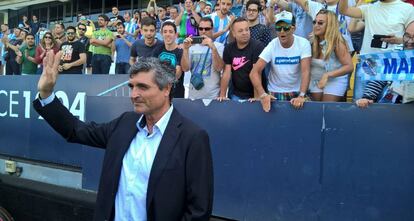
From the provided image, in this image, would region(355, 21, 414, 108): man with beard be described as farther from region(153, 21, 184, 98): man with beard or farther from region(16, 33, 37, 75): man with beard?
region(16, 33, 37, 75): man with beard

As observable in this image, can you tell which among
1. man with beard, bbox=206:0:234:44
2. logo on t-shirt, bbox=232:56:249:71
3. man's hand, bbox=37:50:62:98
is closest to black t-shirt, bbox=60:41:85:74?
man with beard, bbox=206:0:234:44

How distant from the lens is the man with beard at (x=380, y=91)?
119 inches

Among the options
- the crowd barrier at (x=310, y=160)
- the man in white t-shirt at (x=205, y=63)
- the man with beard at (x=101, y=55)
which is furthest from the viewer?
the man with beard at (x=101, y=55)

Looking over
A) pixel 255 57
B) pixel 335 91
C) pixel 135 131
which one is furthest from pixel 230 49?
pixel 135 131

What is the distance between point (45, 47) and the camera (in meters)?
7.99

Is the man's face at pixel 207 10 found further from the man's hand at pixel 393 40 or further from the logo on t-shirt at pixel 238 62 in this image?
the man's hand at pixel 393 40

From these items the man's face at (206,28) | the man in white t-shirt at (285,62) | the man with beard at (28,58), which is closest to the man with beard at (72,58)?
the man with beard at (28,58)

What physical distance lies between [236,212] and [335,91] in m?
1.29

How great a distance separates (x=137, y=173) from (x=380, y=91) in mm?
1936

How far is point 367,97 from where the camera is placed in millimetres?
3244

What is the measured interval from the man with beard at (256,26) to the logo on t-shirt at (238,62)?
27.2 inches

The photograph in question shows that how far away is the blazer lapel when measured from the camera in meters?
2.11

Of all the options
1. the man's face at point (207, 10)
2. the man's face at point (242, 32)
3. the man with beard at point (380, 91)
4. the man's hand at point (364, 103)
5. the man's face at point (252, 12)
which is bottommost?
the man's hand at point (364, 103)

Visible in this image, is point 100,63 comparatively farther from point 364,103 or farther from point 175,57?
point 364,103
